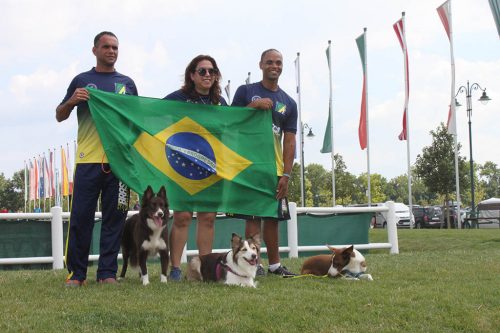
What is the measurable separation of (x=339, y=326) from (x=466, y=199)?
104 m

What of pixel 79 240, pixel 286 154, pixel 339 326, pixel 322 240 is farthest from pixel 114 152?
pixel 322 240

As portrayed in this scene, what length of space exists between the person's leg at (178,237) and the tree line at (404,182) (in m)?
14.3

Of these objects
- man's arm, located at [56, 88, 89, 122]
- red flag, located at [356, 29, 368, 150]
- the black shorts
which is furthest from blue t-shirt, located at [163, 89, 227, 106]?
red flag, located at [356, 29, 368, 150]

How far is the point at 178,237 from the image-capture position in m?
7.86

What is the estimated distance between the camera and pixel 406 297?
252 inches

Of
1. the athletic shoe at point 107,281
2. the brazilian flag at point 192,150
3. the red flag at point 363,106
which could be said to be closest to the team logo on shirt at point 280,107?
the brazilian flag at point 192,150

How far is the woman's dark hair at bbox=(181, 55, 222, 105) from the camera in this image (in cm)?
781

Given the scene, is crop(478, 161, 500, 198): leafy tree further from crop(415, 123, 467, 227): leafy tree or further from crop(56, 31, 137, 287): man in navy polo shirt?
crop(56, 31, 137, 287): man in navy polo shirt

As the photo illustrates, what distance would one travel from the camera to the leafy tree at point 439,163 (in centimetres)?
4912

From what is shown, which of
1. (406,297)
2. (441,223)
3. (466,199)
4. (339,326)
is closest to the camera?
(339,326)

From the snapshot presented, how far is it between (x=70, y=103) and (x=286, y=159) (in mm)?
2914

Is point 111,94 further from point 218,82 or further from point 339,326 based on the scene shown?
point 339,326

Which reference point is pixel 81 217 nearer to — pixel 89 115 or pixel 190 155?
pixel 89 115

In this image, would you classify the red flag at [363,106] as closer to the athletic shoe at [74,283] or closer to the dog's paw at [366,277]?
the dog's paw at [366,277]
